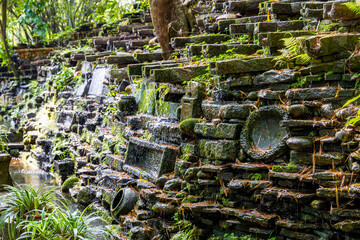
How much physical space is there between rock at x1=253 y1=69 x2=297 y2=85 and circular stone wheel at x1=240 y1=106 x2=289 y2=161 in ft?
1.15

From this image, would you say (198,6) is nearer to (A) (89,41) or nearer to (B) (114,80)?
(B) (114,80)

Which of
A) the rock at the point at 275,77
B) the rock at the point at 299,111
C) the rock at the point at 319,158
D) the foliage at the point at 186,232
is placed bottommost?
the foliage at the point at 186,232

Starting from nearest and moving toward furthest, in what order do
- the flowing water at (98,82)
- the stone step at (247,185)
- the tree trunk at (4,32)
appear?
the stone step at (247,185)
the flowing water at (98,82)
the tree trunk at (4,32)

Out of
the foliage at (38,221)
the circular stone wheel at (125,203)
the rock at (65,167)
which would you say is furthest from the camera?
the rock at (65,167)

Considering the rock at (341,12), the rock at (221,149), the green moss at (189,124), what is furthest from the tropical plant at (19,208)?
the rock at (341,12)

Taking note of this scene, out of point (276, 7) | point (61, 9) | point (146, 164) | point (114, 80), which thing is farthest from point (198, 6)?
point (61, 9)

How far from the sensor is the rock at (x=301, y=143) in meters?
4.89

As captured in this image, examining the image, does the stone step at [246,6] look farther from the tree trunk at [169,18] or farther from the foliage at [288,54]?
the foliage at [288,54]

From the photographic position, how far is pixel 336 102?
16.2 feet

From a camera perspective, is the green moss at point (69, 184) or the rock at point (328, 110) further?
the green moss at point (69, 184)

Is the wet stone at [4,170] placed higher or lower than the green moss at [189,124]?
lower

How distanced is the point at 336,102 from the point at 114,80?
7.13 metres

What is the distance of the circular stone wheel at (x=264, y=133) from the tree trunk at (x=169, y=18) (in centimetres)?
498

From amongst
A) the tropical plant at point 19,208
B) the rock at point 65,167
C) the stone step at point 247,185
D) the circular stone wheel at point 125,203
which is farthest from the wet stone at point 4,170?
the stone step at point 247,185
